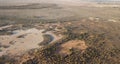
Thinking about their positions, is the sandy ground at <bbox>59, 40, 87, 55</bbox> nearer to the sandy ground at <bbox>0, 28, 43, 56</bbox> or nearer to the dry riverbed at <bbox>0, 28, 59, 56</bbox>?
the dry riverbed at <bbox>0, 28, 59, 56</bbox>

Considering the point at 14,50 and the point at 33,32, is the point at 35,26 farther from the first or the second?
the point at 14,50

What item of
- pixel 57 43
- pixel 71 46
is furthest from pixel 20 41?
pixel 71 46

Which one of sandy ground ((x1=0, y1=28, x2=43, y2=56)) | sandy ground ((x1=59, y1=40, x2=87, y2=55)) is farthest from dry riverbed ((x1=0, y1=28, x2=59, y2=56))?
sandy ground ((x1=59, y1=40, x2=87, y2=55))

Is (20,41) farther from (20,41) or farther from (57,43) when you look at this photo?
(57,43)

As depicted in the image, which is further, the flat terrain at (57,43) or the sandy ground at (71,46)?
the sandy ground at (71,46)

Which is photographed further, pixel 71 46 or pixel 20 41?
pixel 20 41

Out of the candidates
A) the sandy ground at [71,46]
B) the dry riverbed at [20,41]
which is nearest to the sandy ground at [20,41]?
the dry riverbed at [20,41]

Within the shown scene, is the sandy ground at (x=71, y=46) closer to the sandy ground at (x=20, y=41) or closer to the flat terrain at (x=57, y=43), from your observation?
the flat terrain at (x=57, y=43)

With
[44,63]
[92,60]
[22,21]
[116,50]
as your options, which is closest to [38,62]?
[44,63]
